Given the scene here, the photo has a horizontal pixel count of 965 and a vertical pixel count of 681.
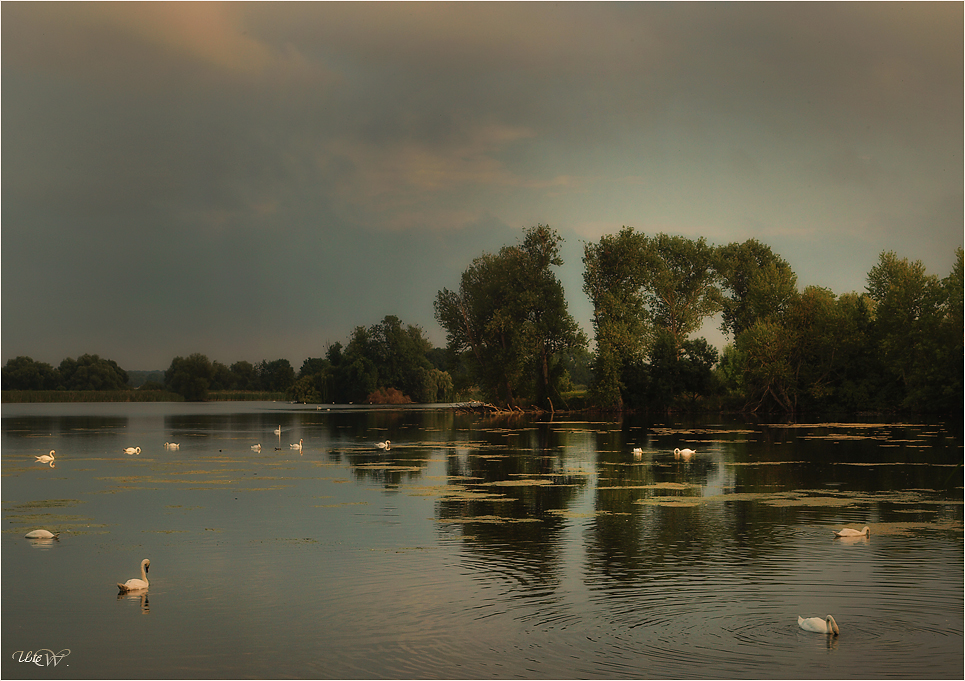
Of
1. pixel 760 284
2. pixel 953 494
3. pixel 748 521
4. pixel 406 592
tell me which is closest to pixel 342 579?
pixel 406 592

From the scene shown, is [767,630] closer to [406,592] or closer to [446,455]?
[406,592]

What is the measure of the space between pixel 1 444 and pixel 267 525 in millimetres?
28031

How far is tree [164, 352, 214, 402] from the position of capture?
146 m

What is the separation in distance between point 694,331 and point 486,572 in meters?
81.0

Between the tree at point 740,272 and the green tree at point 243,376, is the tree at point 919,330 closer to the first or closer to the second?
the tree at point 740,272

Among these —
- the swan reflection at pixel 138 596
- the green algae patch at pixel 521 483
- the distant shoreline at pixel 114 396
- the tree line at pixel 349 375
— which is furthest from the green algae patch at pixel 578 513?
the distant shoreline at pixel 114 396

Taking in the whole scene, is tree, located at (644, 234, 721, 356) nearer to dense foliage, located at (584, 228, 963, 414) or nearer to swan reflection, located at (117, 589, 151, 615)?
dense foliage, located at (584, 228, 963, 414)

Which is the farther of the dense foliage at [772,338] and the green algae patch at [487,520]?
the dense foliage at [772,338]

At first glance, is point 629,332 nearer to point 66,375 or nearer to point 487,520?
point 487,520

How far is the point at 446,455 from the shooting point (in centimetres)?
3522

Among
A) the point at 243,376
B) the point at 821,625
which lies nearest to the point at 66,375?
the point at 243,376
